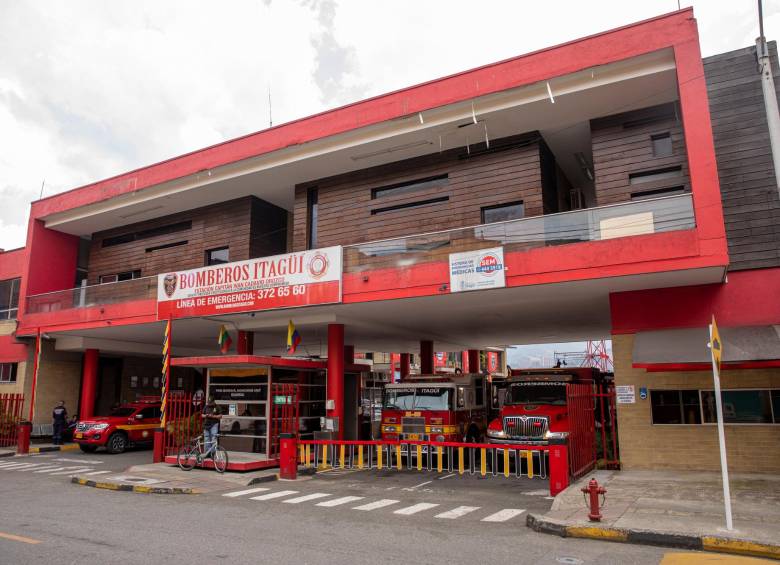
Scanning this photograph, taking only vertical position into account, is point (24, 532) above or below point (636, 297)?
below

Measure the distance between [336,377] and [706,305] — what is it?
10.8 m

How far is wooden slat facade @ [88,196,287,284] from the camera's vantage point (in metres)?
22.7

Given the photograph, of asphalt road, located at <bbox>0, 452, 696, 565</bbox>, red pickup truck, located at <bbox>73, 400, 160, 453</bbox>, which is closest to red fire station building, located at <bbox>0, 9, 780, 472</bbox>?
red pickup truck, located at <bbox>73, 400, 160, 453</bbox>

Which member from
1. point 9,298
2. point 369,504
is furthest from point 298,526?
point 9,298

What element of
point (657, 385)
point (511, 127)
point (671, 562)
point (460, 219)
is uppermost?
point (511, 127)

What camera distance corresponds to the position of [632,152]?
15859mm

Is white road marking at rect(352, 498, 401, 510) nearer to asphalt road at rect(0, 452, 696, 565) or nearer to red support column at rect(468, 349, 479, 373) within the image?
asphalt road at rect(0, 452, 696, 565)

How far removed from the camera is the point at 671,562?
274 inches

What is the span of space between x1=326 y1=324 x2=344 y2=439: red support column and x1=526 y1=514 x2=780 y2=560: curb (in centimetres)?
1025

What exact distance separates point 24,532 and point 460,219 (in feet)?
43.6

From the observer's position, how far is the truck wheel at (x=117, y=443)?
21.8 metres

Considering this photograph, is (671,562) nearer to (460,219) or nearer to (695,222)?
(695,222)

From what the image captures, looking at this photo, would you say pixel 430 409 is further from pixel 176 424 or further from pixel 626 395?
pixel 176 424

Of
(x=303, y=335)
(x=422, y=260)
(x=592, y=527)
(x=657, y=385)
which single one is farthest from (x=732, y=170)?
(x=303, y=335)
